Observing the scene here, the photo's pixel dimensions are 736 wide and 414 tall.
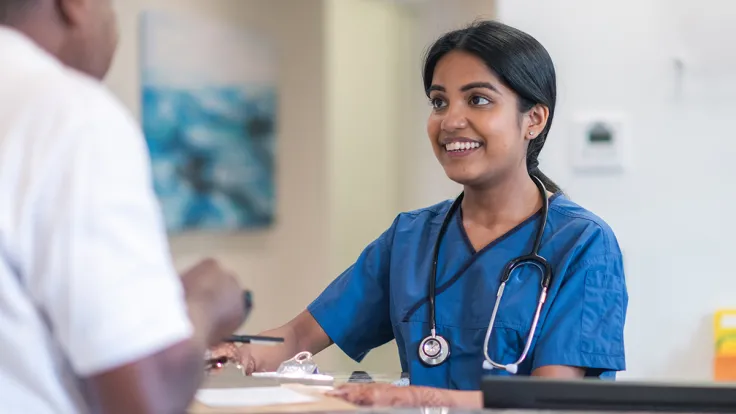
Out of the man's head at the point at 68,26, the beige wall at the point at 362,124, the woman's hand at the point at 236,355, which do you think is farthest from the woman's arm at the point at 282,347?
the beige wall at the point at 362,124

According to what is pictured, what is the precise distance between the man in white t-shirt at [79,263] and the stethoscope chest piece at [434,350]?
2.77 feet

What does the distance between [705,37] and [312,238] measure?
161 cm

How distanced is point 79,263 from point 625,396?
545 mm

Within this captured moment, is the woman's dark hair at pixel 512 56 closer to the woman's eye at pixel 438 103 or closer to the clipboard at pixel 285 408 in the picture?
the woman's eye at pixel 438 103

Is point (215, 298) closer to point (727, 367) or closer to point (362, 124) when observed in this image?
point (727, 367)

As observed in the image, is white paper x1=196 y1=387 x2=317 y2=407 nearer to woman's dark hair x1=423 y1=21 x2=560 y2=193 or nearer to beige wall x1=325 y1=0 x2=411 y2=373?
woman's dark hair x1=423 y1=21 x2=560 y2=193

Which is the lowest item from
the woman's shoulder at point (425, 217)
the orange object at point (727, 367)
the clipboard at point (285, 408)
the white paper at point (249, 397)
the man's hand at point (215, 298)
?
the orange object at point (727, 367)

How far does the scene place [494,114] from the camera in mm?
1614

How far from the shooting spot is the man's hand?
0.78 m

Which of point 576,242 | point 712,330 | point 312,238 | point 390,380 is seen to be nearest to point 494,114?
point 576,242

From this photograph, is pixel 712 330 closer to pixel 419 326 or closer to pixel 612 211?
pixel 612 211

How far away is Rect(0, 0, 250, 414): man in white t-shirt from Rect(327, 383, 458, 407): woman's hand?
354 mm

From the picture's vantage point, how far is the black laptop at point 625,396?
90 centimetres

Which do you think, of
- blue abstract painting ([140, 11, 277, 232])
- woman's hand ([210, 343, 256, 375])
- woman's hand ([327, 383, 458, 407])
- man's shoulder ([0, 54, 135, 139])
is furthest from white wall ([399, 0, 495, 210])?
man's shoulder ([0, 54, 135, 139])
